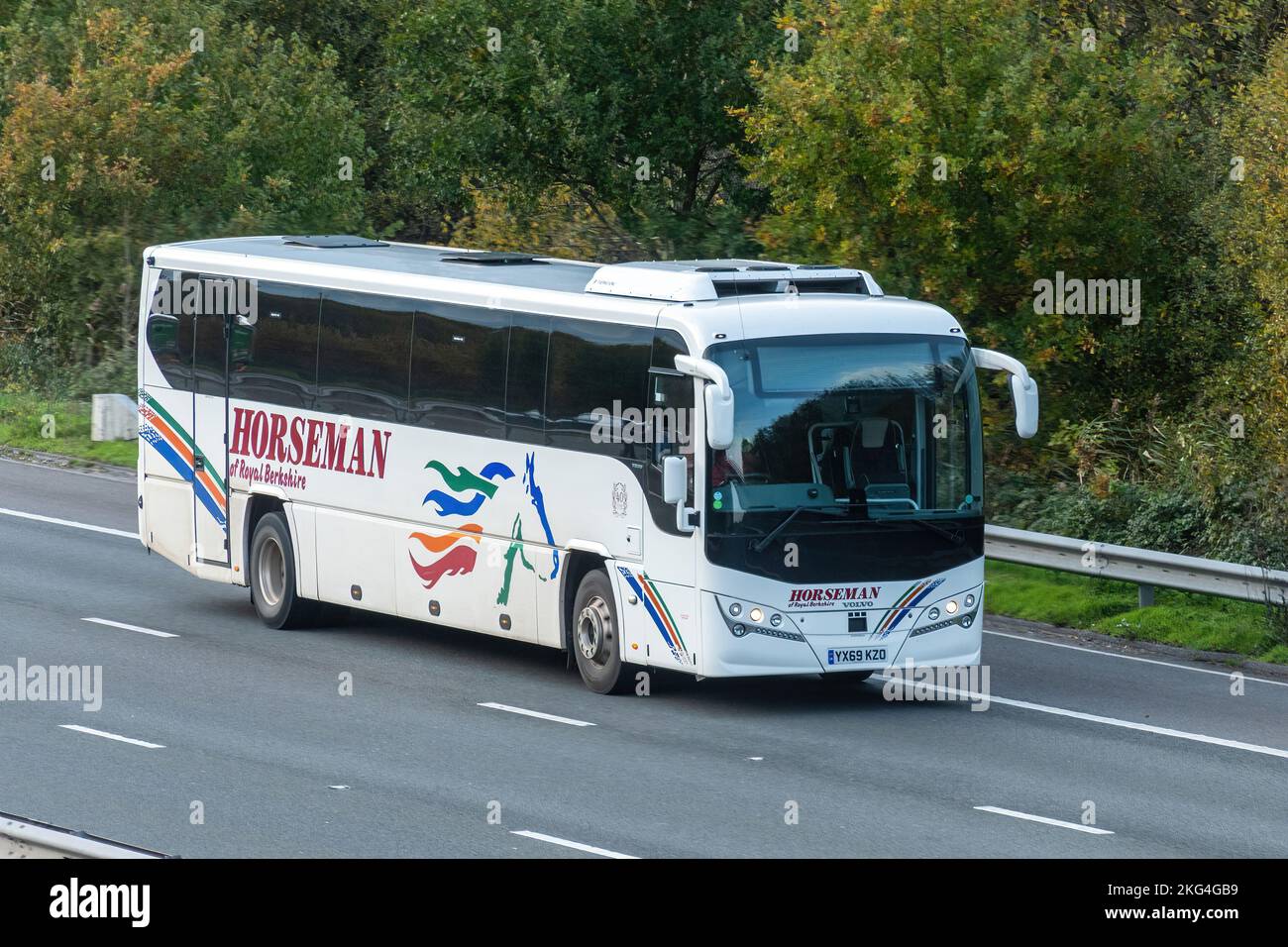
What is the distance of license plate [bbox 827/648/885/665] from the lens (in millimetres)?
15055

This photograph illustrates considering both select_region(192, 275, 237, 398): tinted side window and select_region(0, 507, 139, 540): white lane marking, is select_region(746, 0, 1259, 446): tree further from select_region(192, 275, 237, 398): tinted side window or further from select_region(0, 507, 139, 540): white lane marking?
select_region(0, 507, 139, 540): white lane marking

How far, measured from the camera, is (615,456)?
15484 millimetres

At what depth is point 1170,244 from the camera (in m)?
25.8

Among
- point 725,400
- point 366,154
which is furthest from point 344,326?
point 366,154

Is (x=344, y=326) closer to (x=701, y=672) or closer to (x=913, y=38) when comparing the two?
(x=701, y=672)

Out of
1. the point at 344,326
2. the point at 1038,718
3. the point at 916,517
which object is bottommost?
the point at 1038,718

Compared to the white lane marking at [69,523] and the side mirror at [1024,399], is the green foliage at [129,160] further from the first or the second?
the side mirror at [1024,399]

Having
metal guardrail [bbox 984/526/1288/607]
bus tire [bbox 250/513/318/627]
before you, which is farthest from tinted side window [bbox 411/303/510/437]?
metal guardrail [bbox 984/526/1288/607]

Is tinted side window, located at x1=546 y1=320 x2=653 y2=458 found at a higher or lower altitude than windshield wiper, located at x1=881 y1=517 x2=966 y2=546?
higher

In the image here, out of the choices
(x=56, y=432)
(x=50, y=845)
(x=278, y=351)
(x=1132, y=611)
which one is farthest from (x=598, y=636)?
(x=56, y=432)

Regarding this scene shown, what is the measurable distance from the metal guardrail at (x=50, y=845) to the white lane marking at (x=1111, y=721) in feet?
27.8

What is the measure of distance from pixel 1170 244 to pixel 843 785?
48.5 feet

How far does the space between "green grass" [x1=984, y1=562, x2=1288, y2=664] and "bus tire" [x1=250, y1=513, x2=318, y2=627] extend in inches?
260

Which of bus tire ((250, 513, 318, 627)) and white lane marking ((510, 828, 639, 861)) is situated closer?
white lane marking ((510, 828, 639, 861))
